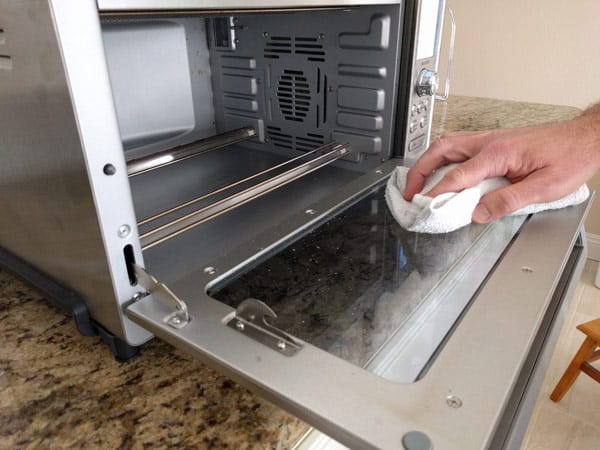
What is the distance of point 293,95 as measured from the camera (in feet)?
2.68

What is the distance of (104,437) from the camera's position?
37 centimetres

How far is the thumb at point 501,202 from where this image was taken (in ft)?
1.82

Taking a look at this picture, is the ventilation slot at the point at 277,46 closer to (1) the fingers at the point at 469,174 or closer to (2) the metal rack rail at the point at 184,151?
(2) the metal rack rail at the point at 184,151

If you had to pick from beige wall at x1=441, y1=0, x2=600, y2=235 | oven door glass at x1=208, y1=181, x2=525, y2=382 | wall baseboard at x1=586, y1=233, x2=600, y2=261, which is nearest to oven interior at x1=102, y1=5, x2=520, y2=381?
oven door glass at x1=208, y1=181, x2=525, y2=382

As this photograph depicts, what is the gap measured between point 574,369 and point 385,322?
1.96m

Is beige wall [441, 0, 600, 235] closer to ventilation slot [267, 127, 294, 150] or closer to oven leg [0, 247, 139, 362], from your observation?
ventilation slot [267, 127, 294, 150]

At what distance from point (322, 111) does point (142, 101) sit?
311 millimetres

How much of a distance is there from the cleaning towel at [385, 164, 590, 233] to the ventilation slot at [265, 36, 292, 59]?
33 cm

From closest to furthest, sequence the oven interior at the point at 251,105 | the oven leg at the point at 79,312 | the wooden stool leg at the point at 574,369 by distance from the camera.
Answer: the oven leg at the point at 79,312
the oven interior at the point at 251,105
the wooden stool leg at the point at 574,369

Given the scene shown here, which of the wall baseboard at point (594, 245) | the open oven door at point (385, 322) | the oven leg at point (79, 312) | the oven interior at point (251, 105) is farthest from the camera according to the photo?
the wall baseboard at point (594, 245)

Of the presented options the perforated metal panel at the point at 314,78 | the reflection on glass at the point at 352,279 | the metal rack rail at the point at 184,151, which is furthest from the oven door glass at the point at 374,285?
the metal rack rail at the point at 184,151

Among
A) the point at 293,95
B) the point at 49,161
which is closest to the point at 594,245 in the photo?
the point at 293,95

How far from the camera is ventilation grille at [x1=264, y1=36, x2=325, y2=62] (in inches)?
29.9

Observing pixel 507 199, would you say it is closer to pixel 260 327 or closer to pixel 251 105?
pixel 260 327
